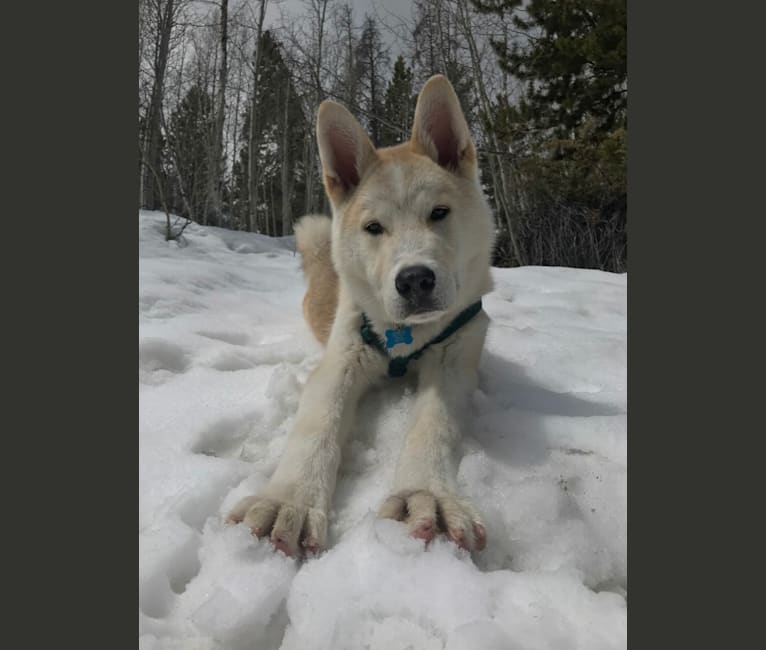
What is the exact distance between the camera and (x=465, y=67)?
445 centimetres

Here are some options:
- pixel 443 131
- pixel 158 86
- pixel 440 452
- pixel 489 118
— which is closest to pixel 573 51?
pixel 443 131

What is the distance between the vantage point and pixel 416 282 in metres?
1.97

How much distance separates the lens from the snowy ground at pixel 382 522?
1191 millimetres

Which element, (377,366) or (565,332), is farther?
(565,332)

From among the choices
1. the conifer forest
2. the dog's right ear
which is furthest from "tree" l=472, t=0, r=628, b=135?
the dog's right ear

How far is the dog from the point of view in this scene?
156cm

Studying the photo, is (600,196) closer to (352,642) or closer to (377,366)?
(377,366)

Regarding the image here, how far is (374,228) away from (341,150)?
0.56 m

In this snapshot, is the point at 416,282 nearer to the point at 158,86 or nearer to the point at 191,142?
the point at 158,86

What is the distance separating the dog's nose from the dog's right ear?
91 centimetres

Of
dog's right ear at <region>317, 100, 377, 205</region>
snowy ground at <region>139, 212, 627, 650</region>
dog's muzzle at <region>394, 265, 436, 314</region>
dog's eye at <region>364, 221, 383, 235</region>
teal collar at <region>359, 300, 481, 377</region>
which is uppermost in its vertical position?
dog's right ear at <region>317, 100, 377, 205</region>

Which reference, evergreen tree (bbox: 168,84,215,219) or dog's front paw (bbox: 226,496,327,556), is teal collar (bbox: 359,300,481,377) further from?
evergreen tree (bbox: 168,84,215,219)

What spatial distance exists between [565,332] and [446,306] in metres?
2.07

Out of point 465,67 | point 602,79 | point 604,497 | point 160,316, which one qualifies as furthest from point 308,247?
point 604,497
